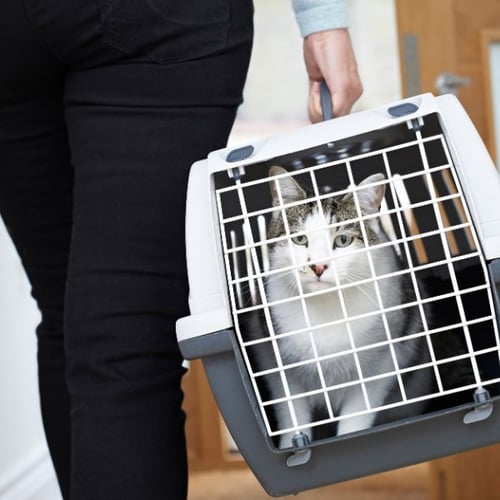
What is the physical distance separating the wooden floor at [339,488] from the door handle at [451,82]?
112cm

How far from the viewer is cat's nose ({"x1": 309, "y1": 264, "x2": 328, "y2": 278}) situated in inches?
41.1

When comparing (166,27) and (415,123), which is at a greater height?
(166,27)

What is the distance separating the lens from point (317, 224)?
3.79ft

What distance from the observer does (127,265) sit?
774 mm

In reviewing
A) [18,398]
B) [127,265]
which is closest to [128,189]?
[127,265]

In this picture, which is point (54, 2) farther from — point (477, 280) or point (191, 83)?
point (477, 280)

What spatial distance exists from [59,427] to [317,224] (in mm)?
455

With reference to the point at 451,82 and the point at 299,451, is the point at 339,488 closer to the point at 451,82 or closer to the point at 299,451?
the point at 451,82

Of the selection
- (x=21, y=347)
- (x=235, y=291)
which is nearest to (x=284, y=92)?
(x=21, y=347)

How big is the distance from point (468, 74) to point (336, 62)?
4.19 ft

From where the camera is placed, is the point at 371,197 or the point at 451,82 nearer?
the point at 371,197

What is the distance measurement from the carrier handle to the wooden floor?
1444mm

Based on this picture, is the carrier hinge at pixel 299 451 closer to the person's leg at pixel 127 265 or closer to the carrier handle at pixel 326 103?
the person's leg at pixel 127 265

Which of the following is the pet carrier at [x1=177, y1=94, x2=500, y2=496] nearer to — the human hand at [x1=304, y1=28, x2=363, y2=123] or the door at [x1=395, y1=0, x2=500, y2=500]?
the human hand at [x1=304, y1=28, x2=363, y2=123]
